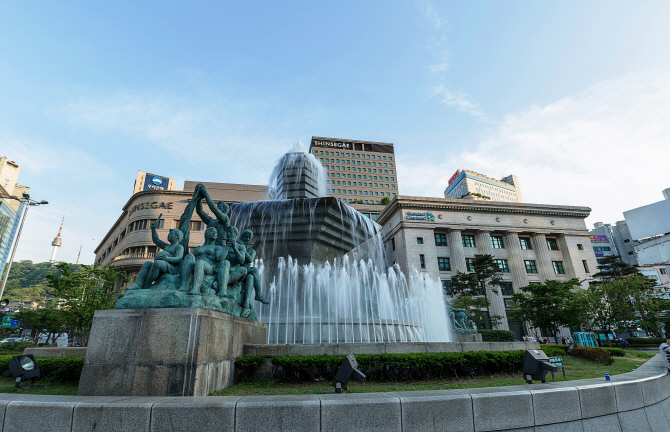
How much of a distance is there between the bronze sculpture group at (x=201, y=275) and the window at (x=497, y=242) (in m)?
45.8

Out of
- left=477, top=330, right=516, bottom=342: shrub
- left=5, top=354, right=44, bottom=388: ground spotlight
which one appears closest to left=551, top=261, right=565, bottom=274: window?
left=477, top=330, right=516, bottom=342: shrub

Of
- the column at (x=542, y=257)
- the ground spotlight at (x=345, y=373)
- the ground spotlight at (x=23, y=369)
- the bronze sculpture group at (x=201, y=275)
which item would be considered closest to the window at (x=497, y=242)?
the column at (x=542, y=257)

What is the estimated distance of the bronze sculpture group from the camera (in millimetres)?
6855

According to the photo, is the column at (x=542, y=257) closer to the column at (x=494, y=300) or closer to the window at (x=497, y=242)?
the window at (x=497, y=242)

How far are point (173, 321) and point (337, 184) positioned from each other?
302 ft

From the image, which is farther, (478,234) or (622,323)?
(478,234)

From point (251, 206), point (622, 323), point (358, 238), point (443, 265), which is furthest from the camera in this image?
point (443, 265)

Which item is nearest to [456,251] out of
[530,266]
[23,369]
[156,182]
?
[530,266]

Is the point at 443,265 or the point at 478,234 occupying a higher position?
the point at 478,234

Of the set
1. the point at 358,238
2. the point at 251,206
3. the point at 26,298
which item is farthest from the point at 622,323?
the point at 26,298

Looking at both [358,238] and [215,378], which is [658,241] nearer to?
[358,238]

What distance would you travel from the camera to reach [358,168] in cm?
10156

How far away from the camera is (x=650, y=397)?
6578mm

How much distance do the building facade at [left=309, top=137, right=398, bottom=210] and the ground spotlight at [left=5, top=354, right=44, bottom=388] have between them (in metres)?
89.2
